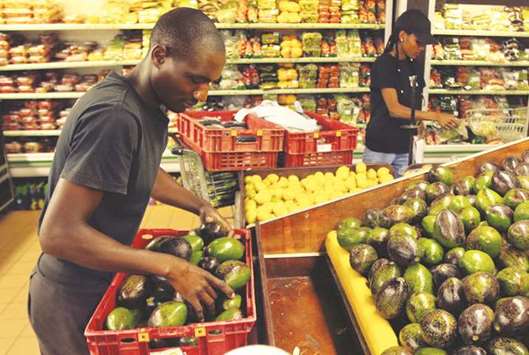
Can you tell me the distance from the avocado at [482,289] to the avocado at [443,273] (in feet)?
0.38

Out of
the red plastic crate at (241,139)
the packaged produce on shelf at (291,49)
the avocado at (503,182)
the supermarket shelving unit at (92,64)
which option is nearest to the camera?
the avocado at (503,182)

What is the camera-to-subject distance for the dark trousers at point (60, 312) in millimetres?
1620

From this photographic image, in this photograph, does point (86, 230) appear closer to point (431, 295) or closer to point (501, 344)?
point (431, 295)

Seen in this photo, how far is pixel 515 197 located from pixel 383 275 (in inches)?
25.1

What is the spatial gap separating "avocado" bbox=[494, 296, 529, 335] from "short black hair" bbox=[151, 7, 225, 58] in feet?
3.29

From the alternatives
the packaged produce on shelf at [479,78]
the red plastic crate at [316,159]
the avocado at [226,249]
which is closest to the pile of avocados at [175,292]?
the avocado at [226,249]

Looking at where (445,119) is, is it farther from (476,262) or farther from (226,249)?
(226,249)

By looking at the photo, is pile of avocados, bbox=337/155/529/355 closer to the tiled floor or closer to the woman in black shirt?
the woman in black shirt

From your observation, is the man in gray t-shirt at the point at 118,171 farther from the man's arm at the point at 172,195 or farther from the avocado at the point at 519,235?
the avocado at the point at 519,235

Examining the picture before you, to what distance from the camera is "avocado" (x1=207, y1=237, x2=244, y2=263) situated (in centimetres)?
161

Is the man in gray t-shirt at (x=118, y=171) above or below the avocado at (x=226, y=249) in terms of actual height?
above

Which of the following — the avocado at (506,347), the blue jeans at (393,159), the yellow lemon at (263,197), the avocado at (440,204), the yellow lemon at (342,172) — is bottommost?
the blue jeans at (393,159)

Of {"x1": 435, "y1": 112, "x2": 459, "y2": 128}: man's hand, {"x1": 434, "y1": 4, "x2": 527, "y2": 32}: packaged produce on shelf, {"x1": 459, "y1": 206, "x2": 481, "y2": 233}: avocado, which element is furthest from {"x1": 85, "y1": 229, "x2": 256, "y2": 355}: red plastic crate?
{"x1": 434, "y1": 4, "x2": 527, "y2": 32}: packaged produce on shelf

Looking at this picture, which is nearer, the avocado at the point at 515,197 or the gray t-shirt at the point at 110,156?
the gray t-shirt at the point at 110,156
